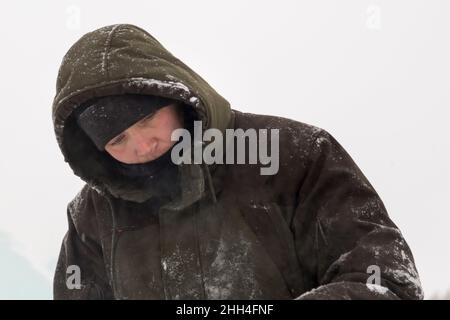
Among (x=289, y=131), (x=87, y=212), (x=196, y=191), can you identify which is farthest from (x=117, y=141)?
(x=289, y=131)

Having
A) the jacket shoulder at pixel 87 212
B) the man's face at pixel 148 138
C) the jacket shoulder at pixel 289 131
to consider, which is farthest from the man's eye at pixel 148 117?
the jacket shoulder at pixel 87 212

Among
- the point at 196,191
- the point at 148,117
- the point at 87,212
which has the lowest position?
the point at 87,212

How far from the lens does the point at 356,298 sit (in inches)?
68.5

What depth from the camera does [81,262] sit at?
256cm

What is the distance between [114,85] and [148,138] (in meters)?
0.19

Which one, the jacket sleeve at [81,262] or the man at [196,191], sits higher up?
the man at [196,191]

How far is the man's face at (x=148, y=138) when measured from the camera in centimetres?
218

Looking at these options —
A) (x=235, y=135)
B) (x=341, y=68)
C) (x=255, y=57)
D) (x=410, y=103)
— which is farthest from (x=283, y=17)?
(x=235, y=135)

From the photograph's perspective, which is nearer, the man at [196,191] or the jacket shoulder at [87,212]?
the man at [196,191]

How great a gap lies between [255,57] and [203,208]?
981cm

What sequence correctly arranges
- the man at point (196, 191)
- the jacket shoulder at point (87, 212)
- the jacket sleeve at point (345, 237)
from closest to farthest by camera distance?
the jacket sleeve at point (345, 237), the man at point (196, 191), the jacket shoulder at point (87, 212)

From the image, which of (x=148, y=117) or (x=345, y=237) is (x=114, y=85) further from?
(x=345, y=237)
